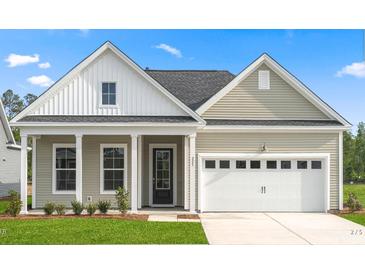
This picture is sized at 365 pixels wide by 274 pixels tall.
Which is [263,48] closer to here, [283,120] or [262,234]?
[283,120]

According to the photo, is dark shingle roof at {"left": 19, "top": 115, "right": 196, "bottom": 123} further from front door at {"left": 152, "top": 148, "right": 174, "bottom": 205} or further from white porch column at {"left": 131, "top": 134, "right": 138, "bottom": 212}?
front door at {"left": 152, "top": 148, "right": 174, "bottom": 205}

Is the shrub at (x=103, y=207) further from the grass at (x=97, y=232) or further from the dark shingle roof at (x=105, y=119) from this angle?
the dark shingle roof at (x=105, y=119)

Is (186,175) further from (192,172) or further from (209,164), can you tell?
(209,164)

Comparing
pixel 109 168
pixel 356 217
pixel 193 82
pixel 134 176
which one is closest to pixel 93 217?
pixel 134 176

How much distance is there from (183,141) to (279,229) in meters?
6.14

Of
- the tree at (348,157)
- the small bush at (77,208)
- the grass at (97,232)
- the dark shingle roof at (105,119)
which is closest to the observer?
the grass at (97,232)

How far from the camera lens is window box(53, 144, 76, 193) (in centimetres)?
1852

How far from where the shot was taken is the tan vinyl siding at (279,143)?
17.9 m

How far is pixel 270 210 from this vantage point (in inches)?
706

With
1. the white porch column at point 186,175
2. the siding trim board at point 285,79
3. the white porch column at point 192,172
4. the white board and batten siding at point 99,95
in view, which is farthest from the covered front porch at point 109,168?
the siding trim board at point 285,79

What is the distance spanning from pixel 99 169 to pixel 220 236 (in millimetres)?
7195

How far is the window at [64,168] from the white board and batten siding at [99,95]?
74.5 inches
